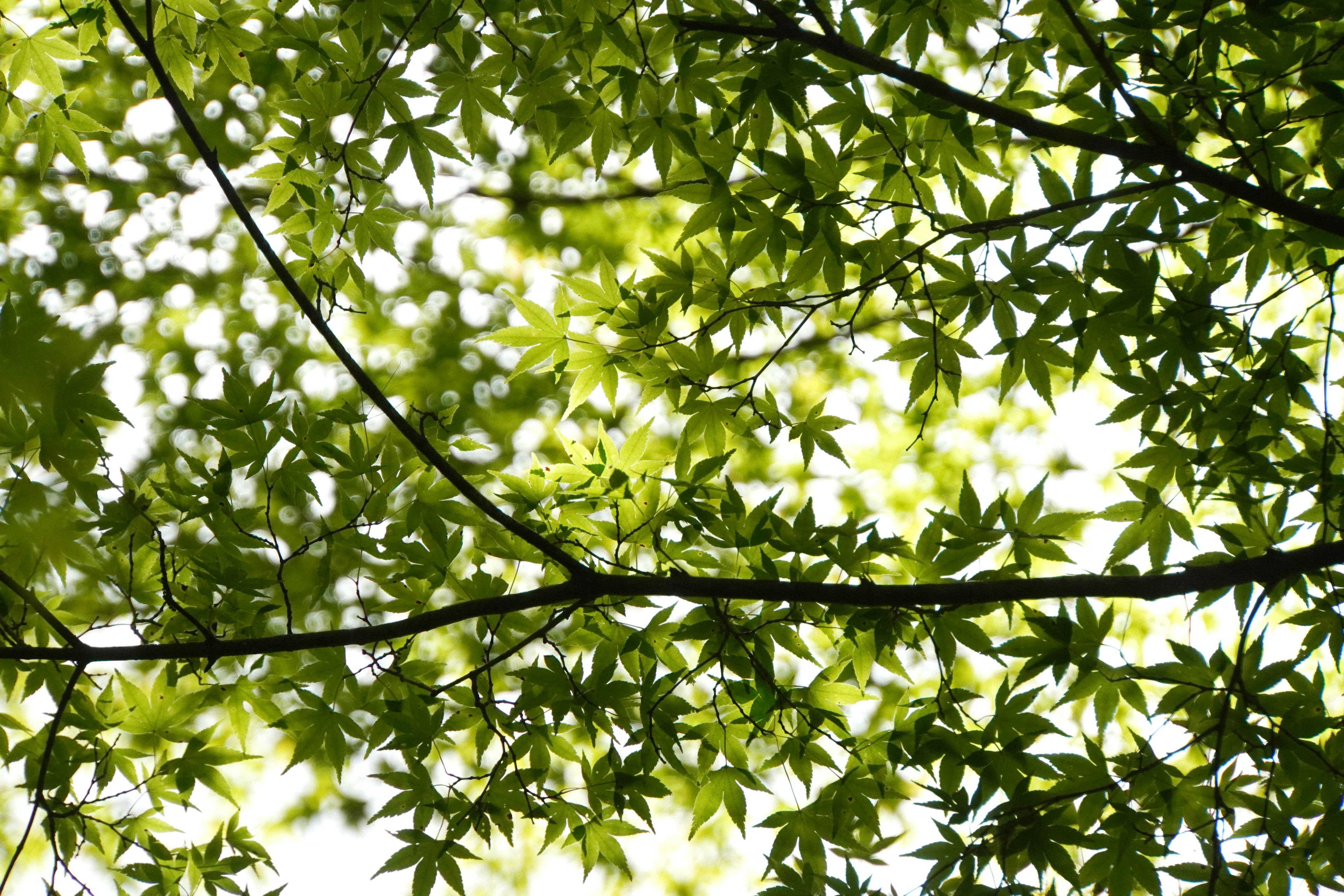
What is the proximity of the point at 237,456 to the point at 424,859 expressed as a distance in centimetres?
101

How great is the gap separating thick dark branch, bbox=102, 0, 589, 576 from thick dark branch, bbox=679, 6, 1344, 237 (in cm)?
92

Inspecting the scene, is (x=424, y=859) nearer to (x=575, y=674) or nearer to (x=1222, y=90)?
(x=575, y=674)

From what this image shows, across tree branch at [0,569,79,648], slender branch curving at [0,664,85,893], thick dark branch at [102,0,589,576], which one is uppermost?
thick dark branch at [102,0,589,576]

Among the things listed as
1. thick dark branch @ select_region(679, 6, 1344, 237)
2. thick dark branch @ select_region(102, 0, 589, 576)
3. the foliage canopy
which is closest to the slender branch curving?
the foliage canopy

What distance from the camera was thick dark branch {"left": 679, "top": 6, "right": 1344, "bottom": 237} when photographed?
171 cm

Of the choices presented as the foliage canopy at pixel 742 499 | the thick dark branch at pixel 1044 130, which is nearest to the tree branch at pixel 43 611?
the foliage canopy at pixel 742 499

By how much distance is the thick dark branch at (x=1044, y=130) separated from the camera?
67.5 inches

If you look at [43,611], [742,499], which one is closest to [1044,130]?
[742,499]

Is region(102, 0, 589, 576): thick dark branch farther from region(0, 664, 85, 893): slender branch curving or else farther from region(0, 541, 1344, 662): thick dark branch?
region(0, 664, 85, 893): slender branch curving

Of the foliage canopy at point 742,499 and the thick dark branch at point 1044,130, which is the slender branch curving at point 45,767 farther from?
the thick dark branch at point 1044,130

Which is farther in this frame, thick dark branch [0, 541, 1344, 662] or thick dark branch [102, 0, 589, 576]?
thick dark branch [102, 0, 589, 576]

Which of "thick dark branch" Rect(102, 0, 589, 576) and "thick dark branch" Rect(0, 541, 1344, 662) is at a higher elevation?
"thick dark branch" Rect(102, 0, 589, 576)

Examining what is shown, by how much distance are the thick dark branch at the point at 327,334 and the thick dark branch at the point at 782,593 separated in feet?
0.37

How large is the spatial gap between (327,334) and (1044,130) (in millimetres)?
1490
